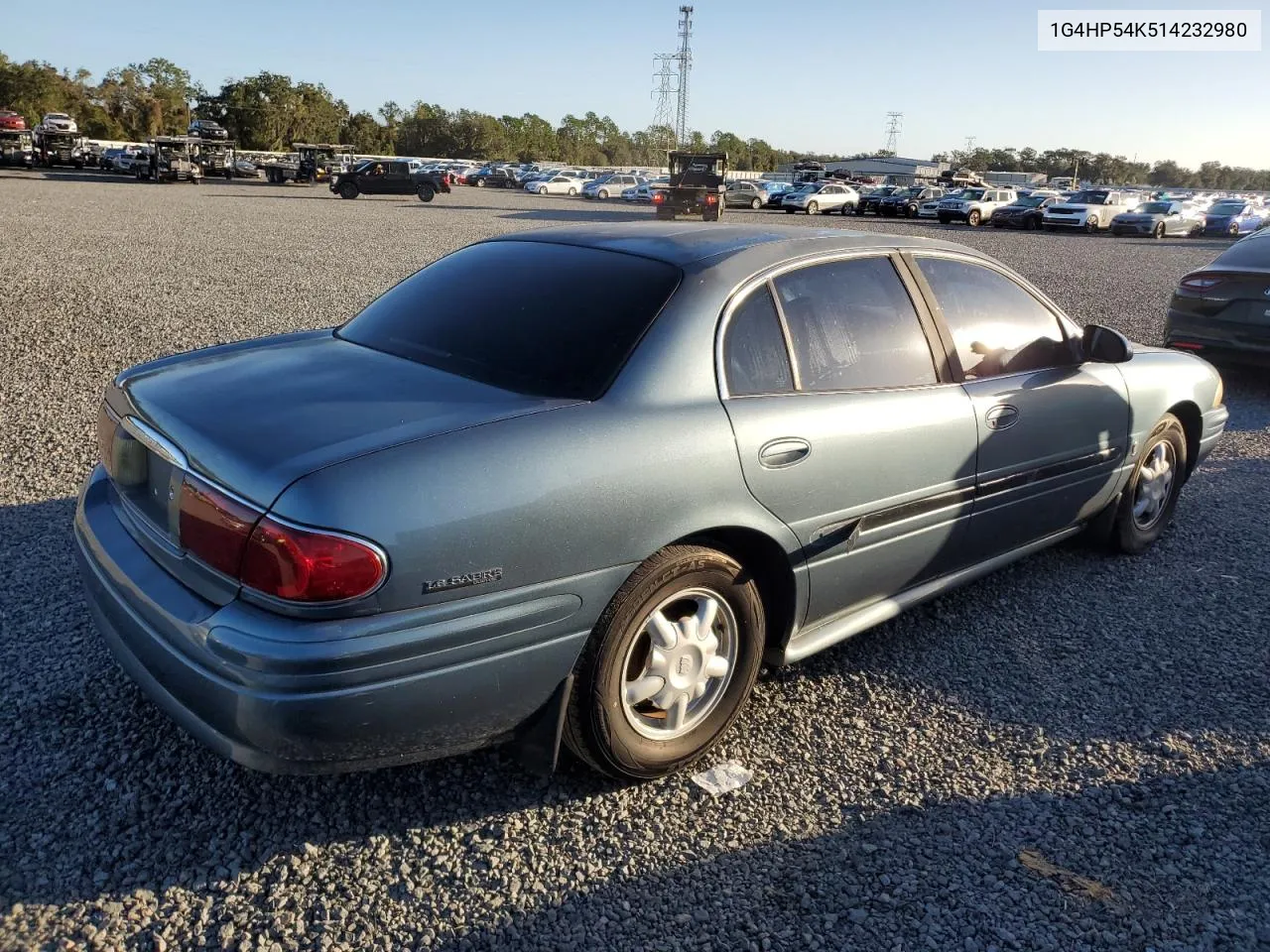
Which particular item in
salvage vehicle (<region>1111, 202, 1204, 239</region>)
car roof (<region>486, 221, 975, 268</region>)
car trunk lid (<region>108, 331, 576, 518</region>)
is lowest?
car trunk lid (<region>108, 331, 576, 518</region>)

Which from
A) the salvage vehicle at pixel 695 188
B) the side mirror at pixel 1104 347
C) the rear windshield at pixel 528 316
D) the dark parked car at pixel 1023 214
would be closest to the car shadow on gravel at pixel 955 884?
the rear windshield at pixel 528 316

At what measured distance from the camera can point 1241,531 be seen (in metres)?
5.12

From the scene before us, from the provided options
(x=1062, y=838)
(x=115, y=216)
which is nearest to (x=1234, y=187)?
(x=115, y=216)

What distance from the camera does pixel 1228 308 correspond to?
7.94 metres

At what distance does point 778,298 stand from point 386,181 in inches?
1501

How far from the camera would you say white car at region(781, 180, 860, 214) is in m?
40.1

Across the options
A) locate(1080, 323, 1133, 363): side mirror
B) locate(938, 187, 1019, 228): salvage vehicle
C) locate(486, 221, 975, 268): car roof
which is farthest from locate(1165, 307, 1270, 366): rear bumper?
locate(938, 187, 1019, 228): salvage vehicle

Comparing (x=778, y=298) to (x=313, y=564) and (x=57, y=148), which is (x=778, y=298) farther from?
(x=57, y=148)

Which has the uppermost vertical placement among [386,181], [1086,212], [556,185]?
[556,185]

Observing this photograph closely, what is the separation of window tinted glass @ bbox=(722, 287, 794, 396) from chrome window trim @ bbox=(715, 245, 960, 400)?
15mm

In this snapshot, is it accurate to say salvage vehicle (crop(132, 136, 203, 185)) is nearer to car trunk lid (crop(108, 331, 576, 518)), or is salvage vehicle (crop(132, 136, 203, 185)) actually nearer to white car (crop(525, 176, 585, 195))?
white car (crop(525, 176, 585, 195))

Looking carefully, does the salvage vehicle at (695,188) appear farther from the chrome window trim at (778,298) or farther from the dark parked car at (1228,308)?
the chrome window trim at (778,298)

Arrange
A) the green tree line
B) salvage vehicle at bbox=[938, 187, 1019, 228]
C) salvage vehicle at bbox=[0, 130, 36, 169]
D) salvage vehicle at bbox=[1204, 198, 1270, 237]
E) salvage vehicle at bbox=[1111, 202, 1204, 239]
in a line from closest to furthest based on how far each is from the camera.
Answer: salvage vehicle at bbox=[1111, 202, 1204, 239] < salvage vehicle at bbox=[1204, 198, 1270, 237] < salvage vehicle at bbox=[938, 187, 1019, 228] < salvage vehicle at bbox=[0, 130, 36, 169] < the green tree line

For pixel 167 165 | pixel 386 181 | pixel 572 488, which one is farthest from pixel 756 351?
pixel 167 165
